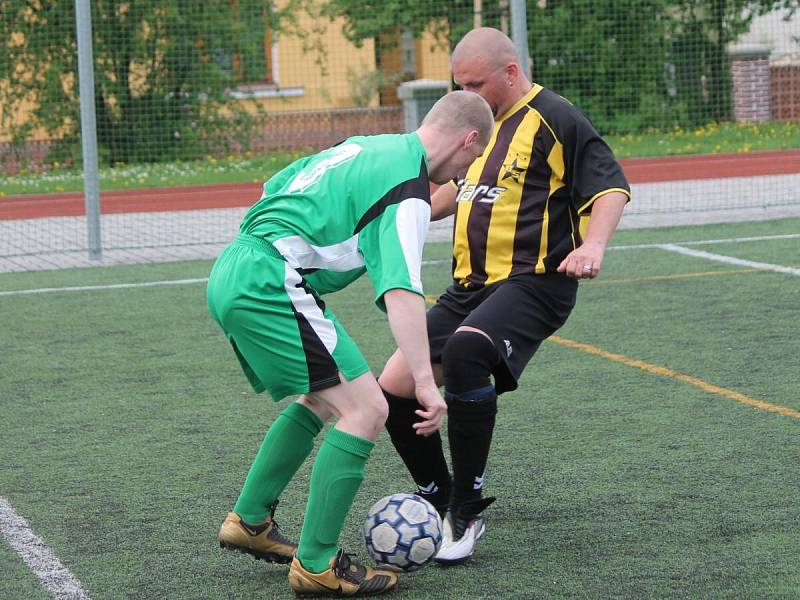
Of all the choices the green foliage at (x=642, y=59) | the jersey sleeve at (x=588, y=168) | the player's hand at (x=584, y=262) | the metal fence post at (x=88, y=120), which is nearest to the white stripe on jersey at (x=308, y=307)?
the player's hand at (x=584, y=262)

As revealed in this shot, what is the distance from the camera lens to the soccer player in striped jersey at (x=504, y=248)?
440 cm

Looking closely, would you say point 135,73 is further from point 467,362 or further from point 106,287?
point 467,362

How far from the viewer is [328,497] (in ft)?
13.0

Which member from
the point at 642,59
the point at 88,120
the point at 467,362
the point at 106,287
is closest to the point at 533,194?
the point at 467,362

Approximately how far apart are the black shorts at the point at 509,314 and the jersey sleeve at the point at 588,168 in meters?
0.31

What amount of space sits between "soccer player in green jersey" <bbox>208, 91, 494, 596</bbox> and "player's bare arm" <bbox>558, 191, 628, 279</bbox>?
63 cm

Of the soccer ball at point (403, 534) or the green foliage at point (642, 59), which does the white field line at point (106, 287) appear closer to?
the soccer ball at point (403, 534)

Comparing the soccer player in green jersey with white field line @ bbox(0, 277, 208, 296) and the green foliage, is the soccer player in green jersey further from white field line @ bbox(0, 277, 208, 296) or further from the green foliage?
the green foliage

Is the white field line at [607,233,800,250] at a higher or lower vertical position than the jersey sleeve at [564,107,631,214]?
lower

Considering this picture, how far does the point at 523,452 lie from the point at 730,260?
5780mm

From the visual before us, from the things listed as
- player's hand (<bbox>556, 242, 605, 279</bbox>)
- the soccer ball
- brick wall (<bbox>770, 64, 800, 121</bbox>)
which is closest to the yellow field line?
player's hand (<bbox>556, 242, 605, 279</bbox>)

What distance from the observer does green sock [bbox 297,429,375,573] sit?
3949 mm

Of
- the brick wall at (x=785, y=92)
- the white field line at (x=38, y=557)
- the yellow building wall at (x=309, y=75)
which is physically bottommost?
the white field line at (x=38, y=557)

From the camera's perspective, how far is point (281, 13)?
65.9 feet
